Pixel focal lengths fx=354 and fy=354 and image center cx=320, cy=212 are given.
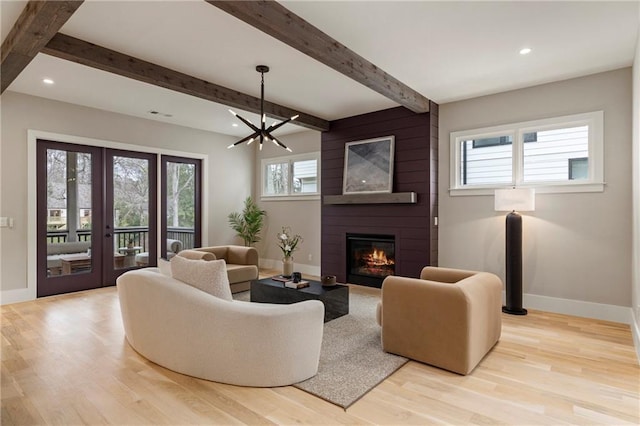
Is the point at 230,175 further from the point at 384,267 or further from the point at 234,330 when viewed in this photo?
the point at 234,330

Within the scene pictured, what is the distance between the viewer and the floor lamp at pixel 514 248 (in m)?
4.29

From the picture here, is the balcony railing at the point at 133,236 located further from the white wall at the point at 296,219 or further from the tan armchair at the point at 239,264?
the white wall at the point at 296,219

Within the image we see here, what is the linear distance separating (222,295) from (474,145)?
13.7ft

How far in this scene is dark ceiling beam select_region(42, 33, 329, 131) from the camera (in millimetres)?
3259

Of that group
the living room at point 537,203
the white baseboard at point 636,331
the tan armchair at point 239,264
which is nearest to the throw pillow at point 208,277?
the tan armchair at point 239,264

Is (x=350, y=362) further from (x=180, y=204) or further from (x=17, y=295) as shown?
(x=180, y=204)

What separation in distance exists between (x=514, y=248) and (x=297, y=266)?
13.5ft

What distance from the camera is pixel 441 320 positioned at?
8.96 feet

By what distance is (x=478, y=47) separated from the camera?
11.6 feet

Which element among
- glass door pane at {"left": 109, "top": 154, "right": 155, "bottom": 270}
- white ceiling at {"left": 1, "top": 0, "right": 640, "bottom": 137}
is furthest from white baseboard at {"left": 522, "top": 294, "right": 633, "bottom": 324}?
glass door pane at {"left": 109, "top": 154, "right": 155, "bottom": 270}

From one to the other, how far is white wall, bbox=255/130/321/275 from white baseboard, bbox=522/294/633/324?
3.63 m

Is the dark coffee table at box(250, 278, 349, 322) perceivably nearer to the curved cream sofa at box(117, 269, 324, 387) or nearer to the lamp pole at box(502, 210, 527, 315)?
the curved cream sofa at box(117, 269, 324, 387)

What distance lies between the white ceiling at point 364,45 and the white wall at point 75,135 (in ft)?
1.02

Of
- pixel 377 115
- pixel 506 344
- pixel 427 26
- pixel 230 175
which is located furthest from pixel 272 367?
pixel 230 175
